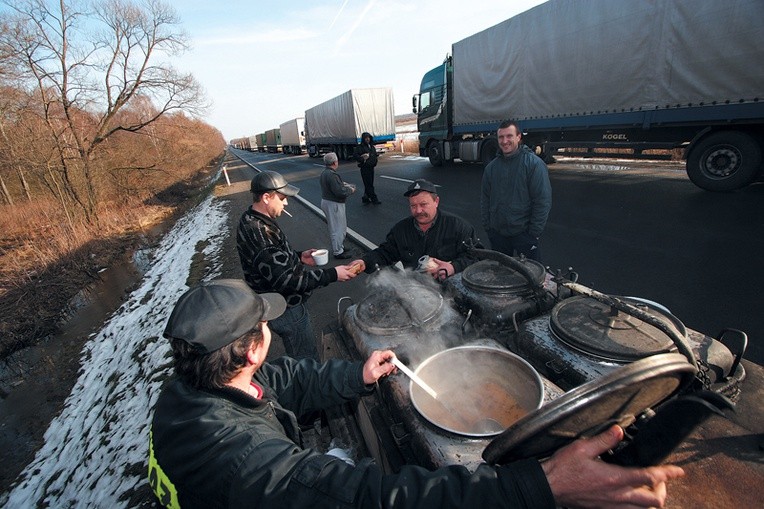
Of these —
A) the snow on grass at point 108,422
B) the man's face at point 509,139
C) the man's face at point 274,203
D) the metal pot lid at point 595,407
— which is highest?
the man's face at point 509,139

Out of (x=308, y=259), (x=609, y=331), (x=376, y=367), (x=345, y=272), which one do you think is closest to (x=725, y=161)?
(x=609, y=331)

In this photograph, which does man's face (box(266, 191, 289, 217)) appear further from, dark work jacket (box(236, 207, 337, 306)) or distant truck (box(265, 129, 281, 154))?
distant truck (box(265, 129, 281, 154))

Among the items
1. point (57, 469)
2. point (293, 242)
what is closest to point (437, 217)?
point (57, 469)

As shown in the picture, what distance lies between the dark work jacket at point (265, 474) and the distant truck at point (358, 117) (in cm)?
2548

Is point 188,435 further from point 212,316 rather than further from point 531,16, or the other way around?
point 531,16

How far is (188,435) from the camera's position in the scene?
117cm

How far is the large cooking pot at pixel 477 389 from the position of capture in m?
1.53

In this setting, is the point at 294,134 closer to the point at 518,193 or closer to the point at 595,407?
the point at 518,193

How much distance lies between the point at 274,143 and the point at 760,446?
65.8m

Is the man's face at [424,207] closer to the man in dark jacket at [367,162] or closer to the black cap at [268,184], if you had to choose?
the black cap at [268,184]

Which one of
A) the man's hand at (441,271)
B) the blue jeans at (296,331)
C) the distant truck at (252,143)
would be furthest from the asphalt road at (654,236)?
the distant truck at (252,143)

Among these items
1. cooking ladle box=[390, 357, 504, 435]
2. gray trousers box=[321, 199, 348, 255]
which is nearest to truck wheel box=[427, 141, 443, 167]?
gray trousers box=[321, 199, 348, 255]

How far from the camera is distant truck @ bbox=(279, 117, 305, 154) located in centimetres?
4359

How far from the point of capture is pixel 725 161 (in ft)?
25.3
